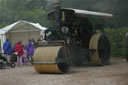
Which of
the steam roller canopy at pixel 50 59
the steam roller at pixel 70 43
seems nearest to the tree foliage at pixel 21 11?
the steam roller at pixel 70 43

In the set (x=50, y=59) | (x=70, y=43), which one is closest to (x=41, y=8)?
(x=70, y=43)

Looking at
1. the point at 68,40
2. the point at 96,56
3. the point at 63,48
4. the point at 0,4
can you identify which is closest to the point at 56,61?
the point at 63,48

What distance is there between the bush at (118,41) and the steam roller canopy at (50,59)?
544cm

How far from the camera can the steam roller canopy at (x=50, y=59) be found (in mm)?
8773

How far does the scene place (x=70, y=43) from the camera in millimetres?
10219

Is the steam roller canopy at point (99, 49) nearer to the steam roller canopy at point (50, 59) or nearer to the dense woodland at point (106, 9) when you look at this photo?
the dense woodland at point (106, 9)

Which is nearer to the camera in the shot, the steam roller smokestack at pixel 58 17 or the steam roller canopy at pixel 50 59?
the steam roller canopy at pixel 50 59

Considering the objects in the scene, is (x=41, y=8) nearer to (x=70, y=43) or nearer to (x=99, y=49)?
(x=99, y=49)

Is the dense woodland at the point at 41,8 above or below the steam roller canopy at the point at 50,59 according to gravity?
above

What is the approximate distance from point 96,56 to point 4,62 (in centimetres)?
410

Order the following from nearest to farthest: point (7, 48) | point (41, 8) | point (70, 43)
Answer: point (70, 43) → point (7, 48) → point (41, 8)

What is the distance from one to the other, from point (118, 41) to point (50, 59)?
6.46m

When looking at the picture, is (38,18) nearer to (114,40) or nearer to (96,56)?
(114,40)

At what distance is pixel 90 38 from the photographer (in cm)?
1124
